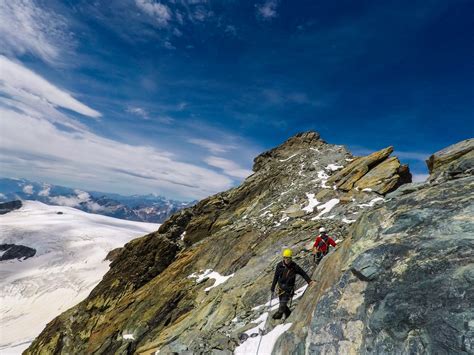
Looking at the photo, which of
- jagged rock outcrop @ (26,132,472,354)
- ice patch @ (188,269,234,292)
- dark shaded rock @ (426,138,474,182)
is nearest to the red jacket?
jagged rock outcrop @ (26,132,472,354)

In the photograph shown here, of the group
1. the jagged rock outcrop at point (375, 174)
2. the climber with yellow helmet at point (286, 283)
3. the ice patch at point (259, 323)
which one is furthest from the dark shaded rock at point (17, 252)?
the climber with yellow helmet at point (286, 283)

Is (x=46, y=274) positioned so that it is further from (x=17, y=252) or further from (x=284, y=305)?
(x=284, y=305)

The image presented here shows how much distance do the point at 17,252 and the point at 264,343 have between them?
668 ft

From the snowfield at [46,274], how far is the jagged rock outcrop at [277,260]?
67024mm

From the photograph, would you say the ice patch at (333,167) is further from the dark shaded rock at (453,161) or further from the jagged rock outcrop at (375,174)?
the dark shaded rock at (453,161)

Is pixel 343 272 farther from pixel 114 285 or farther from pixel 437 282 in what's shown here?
pixel 114 285

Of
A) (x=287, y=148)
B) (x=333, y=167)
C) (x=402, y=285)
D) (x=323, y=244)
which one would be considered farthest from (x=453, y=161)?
(x=287, y=148)

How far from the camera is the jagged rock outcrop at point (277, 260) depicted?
867 centimetres

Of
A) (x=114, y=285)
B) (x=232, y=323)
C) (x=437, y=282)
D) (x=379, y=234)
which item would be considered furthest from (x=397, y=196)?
(x=114, y=285)

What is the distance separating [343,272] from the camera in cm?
997

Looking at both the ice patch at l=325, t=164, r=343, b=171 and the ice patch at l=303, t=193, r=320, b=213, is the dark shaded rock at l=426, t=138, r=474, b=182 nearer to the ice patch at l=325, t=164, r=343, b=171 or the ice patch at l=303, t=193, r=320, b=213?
the ice patch at l=303, t=193, r=320, b=213

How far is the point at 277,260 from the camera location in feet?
68.4

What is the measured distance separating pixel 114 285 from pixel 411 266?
38.7m

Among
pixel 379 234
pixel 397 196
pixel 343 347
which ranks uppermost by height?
pixel 397 196
